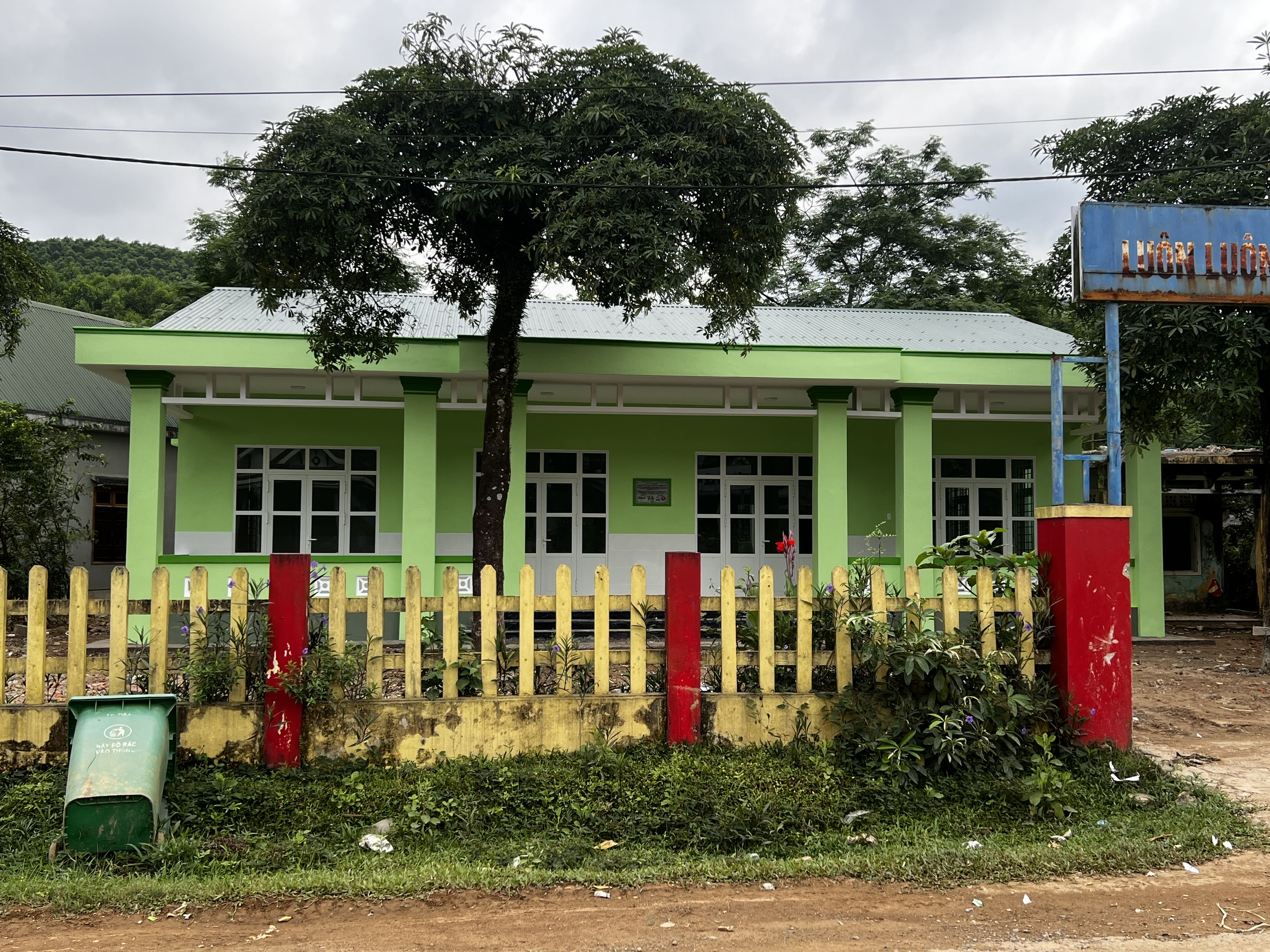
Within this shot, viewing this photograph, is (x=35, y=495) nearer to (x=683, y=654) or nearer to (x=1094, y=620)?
(x=683, y=654)

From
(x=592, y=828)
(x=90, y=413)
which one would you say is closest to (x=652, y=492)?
(x=592, y=828)

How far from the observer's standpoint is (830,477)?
496 inches

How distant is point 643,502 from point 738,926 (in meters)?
10.6

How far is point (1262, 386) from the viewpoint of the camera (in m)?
11.6

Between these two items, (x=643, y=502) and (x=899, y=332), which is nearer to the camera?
(x=643, y=502)

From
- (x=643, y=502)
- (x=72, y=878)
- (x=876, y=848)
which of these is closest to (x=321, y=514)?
(x=643, y=502)

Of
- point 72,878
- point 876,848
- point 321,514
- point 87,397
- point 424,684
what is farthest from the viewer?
point 87,397

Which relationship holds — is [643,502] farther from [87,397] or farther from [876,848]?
[87,397]

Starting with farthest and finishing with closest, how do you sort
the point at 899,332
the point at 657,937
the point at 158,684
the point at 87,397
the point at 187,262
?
1. the point at 187,262
2. the point at 87,397
3. the point at 899,332
4. the point at 158,684
5. the point at 657,937

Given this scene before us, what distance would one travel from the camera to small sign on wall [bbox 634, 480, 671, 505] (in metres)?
14.3

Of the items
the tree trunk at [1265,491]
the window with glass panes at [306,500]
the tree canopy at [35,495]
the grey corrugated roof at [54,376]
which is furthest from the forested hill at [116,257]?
the tree trunk at [1265,491]

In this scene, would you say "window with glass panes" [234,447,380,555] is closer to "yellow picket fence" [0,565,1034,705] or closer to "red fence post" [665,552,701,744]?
"yellow picket fence" [0,565,1034,705]

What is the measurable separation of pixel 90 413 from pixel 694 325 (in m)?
15.0

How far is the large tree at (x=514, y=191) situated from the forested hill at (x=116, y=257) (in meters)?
31.0
